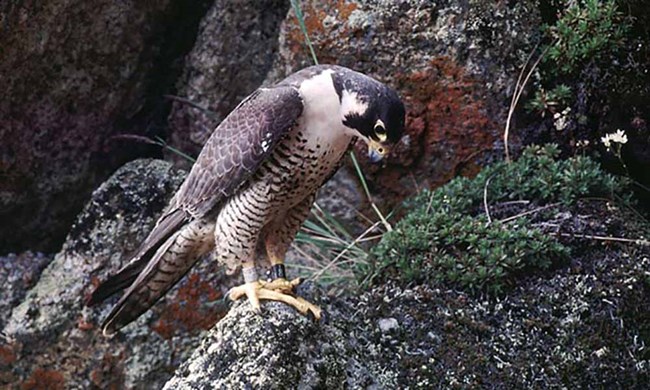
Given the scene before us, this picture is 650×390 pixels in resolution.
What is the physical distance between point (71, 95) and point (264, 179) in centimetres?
146

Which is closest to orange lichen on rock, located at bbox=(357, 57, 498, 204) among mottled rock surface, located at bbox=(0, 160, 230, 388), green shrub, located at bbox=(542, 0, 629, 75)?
green shrub, located at bbox=(542, 0, 629, 75)

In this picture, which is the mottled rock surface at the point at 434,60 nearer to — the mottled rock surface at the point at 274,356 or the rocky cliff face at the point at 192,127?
the rocky cliff face at the point at 192,127

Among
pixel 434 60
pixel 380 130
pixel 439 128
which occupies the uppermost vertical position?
pixel 380 130

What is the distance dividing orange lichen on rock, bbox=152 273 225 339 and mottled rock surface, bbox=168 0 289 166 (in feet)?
2.43

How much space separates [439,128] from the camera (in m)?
3.72

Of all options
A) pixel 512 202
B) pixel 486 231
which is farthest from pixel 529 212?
pixel 486 231

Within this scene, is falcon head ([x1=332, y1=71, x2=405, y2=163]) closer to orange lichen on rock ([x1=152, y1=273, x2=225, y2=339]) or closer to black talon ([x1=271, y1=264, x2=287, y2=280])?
black talon ([x1=271, y1=264, x2=287, y2=280])

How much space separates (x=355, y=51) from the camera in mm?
3721

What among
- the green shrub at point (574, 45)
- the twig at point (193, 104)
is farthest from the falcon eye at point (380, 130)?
the twig at point (193, 104)

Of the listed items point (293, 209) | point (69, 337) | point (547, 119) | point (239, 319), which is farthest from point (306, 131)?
point (69, 337)

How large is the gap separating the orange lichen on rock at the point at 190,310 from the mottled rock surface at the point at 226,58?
2.43 feet

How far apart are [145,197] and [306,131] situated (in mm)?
1493

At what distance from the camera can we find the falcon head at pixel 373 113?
2.41 meters

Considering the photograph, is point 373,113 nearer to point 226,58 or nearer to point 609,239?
point 609,239
